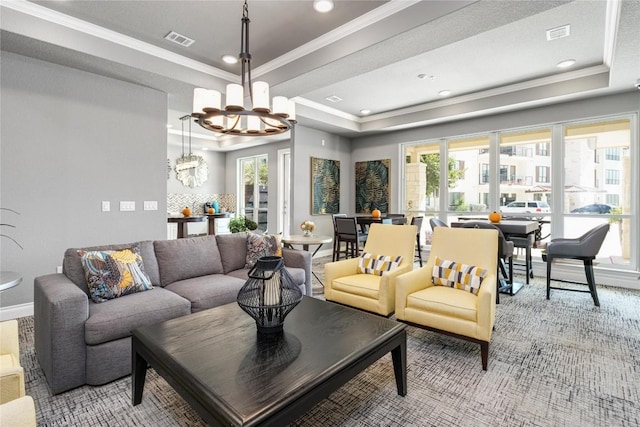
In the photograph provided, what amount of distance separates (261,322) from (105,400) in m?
1.17

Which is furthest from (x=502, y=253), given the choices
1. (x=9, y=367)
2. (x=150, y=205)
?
(x=150, y=205)

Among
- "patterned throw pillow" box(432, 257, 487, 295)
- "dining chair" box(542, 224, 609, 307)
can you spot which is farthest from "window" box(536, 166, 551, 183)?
"patterned throw pillow" box(432, 257, 487, 295)

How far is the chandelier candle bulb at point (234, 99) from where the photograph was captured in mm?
2594

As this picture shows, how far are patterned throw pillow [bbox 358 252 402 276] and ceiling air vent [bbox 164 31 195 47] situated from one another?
3138 mm

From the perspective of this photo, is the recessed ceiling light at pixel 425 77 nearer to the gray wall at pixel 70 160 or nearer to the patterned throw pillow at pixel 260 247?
the patterned throw pillow at pixel 260 247

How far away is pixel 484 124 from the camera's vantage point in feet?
19.3

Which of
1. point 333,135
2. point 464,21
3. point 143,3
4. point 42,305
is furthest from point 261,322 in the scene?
point 333,135

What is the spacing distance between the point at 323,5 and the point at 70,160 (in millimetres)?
3339

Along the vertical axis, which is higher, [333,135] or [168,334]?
[333,135]

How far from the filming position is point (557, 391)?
2.09 m

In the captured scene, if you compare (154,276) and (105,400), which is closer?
(105,400)

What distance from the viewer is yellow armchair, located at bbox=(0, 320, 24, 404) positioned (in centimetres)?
A: 139

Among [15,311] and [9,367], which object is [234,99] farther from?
[15,311]

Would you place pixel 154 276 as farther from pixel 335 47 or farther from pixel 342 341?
pixel 335 47
